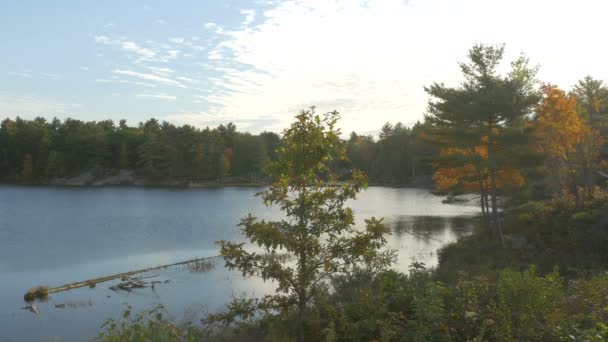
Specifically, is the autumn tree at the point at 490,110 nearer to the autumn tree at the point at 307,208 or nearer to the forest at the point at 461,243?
the forest at the point at 461,243

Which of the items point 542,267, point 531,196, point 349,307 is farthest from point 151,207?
point 349,307

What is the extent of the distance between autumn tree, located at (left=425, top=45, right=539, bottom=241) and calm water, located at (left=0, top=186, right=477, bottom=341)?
6.61 m

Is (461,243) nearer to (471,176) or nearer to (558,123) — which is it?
(471,176)

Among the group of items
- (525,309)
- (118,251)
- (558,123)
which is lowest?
(118,251)

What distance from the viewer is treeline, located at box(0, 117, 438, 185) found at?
108 m

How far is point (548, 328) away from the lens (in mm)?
6973

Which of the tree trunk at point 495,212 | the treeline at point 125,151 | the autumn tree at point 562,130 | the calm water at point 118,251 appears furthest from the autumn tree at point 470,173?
the treeline at point 125,151

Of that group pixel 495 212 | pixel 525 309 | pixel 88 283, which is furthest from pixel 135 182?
pixel 525 309

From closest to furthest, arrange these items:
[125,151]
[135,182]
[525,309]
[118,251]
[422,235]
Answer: [525,309] → [118,251] → [422,235] → [135,182] → [125,151]

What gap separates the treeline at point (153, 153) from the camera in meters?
108

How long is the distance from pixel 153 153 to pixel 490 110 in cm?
9606

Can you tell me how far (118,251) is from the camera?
2777 cm

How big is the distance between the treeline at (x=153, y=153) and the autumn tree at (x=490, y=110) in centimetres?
7701

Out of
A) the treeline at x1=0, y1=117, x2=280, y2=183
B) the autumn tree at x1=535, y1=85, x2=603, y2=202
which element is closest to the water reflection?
the autumn tree at x1=535, y1=85, x2=603, y2=202
